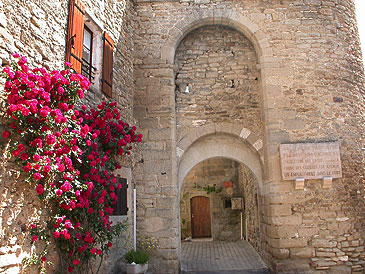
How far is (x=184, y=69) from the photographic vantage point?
7.14 metres

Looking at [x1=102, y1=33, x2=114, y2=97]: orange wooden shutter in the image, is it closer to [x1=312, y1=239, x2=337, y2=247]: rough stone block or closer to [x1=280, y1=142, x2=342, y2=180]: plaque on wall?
[x1=280, y1=142, x2=342, y2=180]: plaque on wall

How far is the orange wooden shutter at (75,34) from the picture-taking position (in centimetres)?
441

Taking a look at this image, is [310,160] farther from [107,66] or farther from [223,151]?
[107,66]

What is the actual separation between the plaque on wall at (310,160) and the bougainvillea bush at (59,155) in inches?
128

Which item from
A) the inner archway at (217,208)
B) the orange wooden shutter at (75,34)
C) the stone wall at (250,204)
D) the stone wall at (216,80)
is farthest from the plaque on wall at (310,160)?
the orange wooden shutter at (75,34)

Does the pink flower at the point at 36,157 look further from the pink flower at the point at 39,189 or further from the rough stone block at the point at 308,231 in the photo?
the rough stone block at the point at 308,231

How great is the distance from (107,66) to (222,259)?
17.3ft

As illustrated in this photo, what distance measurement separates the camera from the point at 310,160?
6.16 m

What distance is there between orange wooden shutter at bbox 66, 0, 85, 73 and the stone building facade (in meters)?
0.58

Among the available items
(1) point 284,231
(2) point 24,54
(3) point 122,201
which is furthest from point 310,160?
(2) point 24,54

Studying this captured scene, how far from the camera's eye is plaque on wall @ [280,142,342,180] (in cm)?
611

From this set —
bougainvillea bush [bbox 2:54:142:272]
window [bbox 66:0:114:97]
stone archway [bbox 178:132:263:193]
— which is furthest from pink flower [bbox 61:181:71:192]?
stone archway [bbox 178:132:263:193]

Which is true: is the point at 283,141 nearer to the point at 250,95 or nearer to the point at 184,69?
the point at 250,95

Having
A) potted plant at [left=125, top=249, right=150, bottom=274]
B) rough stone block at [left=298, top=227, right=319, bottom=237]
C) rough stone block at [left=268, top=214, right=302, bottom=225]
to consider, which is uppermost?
rough stone block at [left=268, top=214, right=302, bottom=225]
